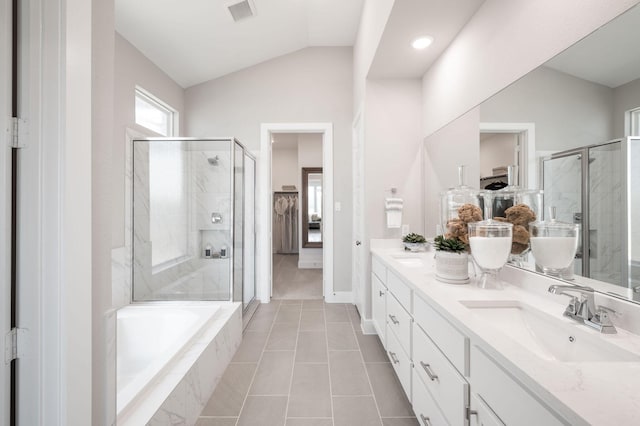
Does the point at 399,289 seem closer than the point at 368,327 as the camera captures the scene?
Yes

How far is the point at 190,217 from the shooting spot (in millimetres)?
2945

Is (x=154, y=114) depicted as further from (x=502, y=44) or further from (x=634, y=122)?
(x=634, y=122)

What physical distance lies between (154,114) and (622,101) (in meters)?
3.71

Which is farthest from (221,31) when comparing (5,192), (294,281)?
(294,281)

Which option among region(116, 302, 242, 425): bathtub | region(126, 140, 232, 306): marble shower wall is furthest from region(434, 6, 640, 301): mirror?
region(126, 140, 232, 306): marble shower wall

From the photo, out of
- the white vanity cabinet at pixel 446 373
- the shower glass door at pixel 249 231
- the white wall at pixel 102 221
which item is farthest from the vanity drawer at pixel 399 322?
the shower glass door at pixel 249 231

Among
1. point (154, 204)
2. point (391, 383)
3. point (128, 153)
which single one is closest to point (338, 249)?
point (391, 383)

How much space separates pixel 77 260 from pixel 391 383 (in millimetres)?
1929

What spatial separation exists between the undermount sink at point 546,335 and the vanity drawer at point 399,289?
45 cm

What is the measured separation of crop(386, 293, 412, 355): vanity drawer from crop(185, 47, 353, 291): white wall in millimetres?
1568

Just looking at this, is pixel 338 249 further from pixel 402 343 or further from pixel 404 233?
pixel 402 343

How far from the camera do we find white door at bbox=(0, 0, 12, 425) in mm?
798

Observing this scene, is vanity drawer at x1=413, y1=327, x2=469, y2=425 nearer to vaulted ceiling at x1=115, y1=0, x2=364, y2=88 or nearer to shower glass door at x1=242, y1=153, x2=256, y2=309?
shower glass door at x1=242, y1=153, x2=256, y2=309

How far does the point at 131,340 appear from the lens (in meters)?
2.15
